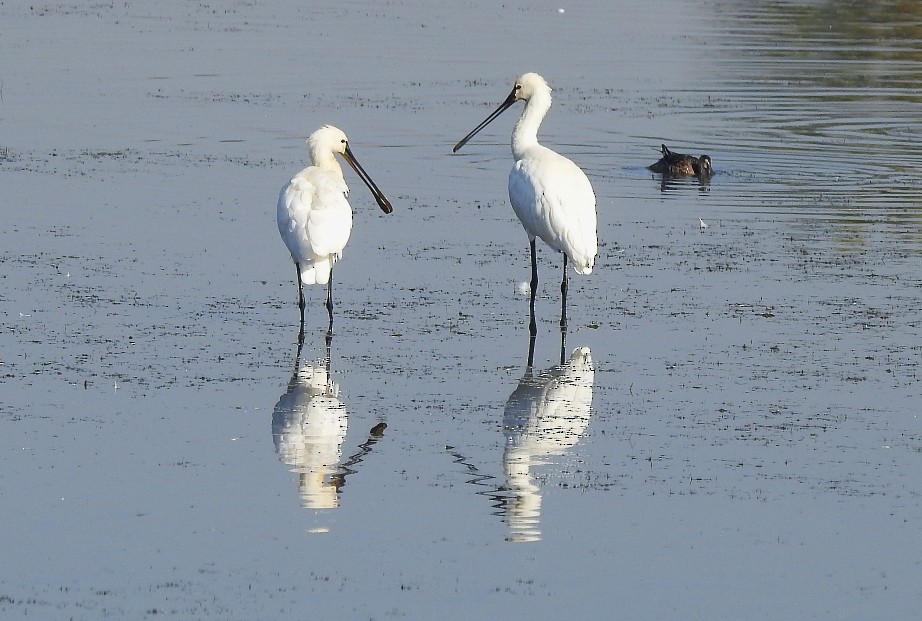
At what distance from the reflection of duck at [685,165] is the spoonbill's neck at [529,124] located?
5.55 meters

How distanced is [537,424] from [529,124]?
464cm

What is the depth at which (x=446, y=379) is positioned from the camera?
11.1 m

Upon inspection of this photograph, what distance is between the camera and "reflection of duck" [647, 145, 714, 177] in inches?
787

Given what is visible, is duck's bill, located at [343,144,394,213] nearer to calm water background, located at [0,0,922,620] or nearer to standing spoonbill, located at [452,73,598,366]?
calm water background, located at [0,0,922,620]

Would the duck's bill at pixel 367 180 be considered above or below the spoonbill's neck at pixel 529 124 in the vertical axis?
below

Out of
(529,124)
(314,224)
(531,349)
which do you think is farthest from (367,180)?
(531,349)

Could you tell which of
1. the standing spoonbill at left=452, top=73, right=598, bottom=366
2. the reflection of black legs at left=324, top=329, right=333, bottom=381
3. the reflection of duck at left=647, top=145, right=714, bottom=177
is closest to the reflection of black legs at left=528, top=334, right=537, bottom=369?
the standing spoonbill at left=452, top=73, right=598, bottom=366

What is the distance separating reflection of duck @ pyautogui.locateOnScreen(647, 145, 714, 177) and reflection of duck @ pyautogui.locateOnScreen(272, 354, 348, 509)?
933cm

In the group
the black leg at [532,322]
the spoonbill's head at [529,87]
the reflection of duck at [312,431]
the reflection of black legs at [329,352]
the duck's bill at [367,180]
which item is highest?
the spoonbill's head at [529,87]

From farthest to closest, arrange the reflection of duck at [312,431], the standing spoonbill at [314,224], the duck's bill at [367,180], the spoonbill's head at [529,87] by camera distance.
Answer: the spoonbill's head at [529,87] → the duck's bill at [367,180] → the standing spoonbill at [314,224] → the reflection of duck at [312,431]

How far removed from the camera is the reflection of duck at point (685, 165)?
787 inches

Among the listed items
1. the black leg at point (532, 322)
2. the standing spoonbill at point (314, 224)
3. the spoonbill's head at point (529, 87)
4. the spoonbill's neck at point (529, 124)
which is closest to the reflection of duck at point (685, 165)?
the spoonbill's head at point (529, 87)

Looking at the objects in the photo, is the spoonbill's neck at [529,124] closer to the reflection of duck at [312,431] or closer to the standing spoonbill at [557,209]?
the standing spoonbill at [557,209]

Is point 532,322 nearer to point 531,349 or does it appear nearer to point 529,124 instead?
point 531,349
